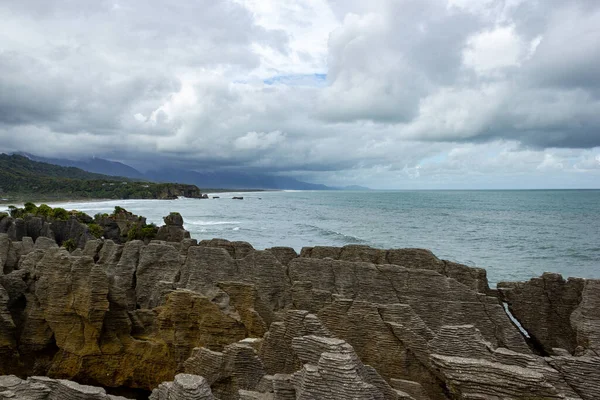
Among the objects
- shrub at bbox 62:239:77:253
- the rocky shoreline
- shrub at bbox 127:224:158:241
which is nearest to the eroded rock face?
the rocky shoreline

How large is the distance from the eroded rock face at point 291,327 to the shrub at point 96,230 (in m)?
17.7

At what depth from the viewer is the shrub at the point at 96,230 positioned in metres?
37.5

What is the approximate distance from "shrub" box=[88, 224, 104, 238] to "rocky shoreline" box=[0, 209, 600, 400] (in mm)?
16859

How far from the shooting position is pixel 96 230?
38.1 m

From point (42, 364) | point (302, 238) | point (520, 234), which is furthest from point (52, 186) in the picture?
point (42, 364)

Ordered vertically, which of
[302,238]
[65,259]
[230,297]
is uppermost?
[65,259]

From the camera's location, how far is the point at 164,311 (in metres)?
13.3

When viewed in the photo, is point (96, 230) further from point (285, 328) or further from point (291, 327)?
point (291, 327)

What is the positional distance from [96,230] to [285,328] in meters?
33.6

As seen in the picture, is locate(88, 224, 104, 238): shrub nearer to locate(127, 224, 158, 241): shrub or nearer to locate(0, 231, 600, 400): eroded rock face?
locate(127, 224, 158, 241): shrub

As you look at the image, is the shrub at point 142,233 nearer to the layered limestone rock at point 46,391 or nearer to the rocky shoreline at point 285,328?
the rocky shoreline at point 285,328

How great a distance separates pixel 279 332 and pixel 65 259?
830 centimetres

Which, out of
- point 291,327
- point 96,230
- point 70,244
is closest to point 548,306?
point 291,327

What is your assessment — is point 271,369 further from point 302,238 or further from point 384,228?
point 384,228
